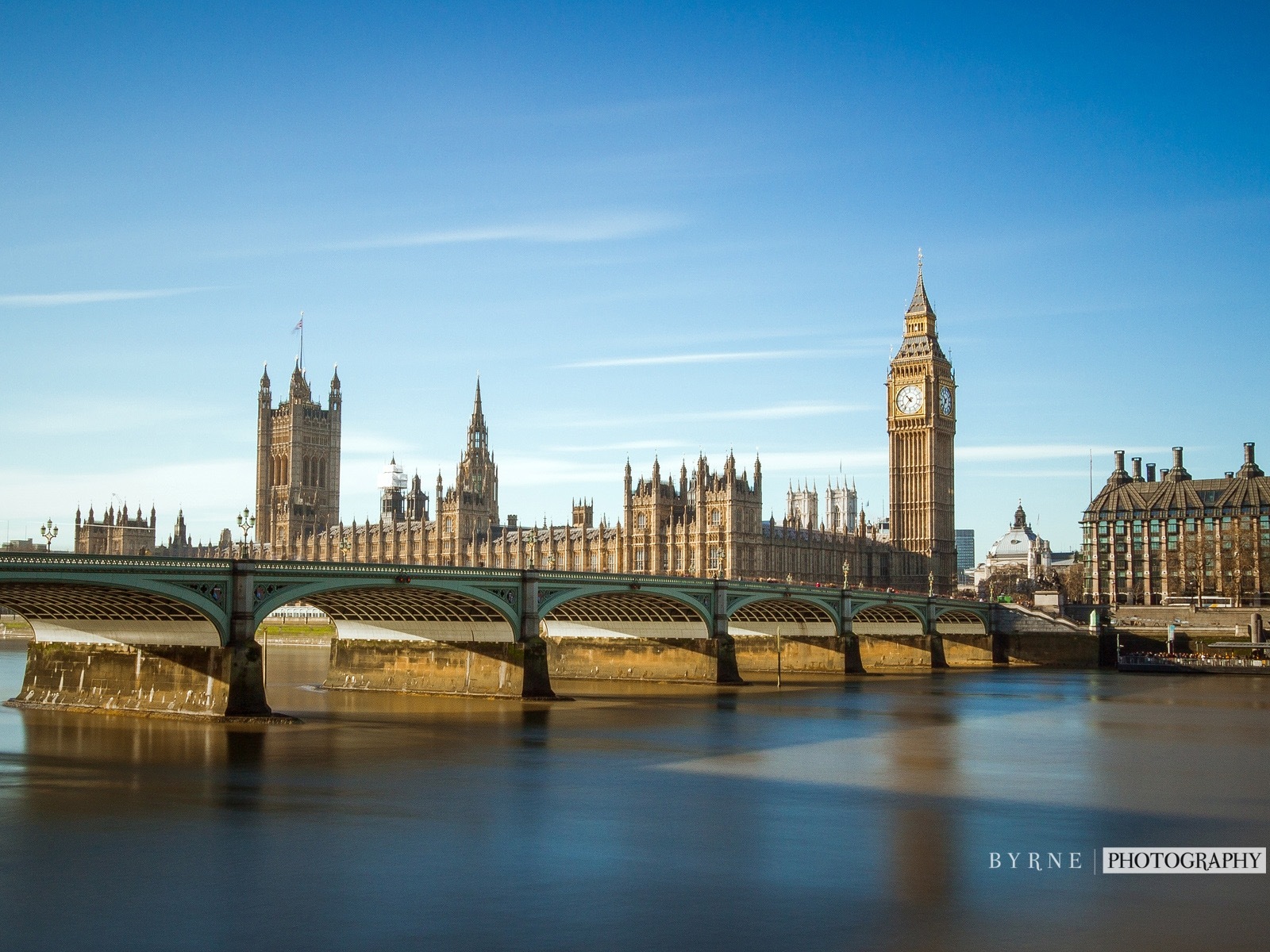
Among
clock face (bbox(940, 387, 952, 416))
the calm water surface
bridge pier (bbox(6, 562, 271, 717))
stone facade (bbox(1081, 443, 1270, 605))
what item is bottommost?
the calm water surface

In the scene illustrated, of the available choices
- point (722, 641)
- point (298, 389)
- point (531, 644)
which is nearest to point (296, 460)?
point (298, 389)

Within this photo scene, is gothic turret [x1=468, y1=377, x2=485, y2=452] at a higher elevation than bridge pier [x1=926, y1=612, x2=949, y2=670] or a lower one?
higher

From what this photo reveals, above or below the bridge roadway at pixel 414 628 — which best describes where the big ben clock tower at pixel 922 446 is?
above

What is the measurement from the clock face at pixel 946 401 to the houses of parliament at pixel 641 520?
0.79ft

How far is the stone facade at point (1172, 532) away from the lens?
126 meters

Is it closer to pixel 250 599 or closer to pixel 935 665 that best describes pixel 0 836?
pixel 250 599

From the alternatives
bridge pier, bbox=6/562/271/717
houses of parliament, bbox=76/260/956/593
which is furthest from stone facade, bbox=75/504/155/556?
bridge pier, bbox=6/562/271/717

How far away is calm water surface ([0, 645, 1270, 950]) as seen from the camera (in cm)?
1944

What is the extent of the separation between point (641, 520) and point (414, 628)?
5568 centimetres

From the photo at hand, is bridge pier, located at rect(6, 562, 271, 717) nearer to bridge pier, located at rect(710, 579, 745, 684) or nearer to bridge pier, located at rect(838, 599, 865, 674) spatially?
bridge pier, located at rect(710, 579, 745, 684)

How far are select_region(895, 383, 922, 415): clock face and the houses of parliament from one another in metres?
0.14

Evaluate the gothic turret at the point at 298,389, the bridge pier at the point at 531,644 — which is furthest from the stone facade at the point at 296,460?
the bridge pier at the point at 531,644

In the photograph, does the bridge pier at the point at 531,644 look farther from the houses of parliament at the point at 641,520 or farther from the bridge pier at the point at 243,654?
the houses of parliament at the point at 641,520

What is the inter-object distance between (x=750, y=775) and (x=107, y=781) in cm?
1603
